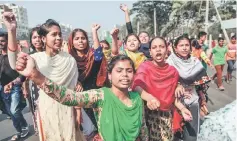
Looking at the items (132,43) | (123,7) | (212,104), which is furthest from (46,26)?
(212,104)

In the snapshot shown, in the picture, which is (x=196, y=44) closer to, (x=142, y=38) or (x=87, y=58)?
(x=142, y=38)

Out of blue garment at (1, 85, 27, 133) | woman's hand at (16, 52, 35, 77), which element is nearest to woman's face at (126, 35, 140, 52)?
blue garment at (1, 85, 27, 133)

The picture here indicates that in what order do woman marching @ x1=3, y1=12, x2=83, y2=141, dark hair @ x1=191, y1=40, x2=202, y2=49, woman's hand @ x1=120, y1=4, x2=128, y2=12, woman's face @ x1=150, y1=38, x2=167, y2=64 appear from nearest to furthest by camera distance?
woman marching @ x1=3, y1=12, x2=83, y2=141
woman's face @ x1=150, y1=38, x2=167, y2=64
woman's hand @ x1=120, y1=4, x2=128, y2=12
dark hair @ x1=191, y1=40, x2=202, y2=49

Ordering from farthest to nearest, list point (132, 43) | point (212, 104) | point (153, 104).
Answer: point (212, 104), point (132, 43), point (153, 104)

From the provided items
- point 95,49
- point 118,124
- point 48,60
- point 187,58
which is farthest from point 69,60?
point 187,58

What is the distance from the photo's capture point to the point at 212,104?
6480 millimetres

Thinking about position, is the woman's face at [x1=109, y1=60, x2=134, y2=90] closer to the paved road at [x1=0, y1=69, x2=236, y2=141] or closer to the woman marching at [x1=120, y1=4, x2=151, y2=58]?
the woman marching at [x1=120, y1=4, x2=151, y2=58]

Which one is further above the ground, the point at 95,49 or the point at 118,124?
the point at 95,49

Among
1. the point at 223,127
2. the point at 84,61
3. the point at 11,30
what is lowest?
the point at 223,127

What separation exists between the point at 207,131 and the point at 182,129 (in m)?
0.28

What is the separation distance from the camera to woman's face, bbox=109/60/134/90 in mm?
2168

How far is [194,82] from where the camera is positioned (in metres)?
3.75

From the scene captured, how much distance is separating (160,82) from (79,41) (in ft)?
3.23

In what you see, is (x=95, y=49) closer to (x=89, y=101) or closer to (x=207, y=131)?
(x=89, y=101)
